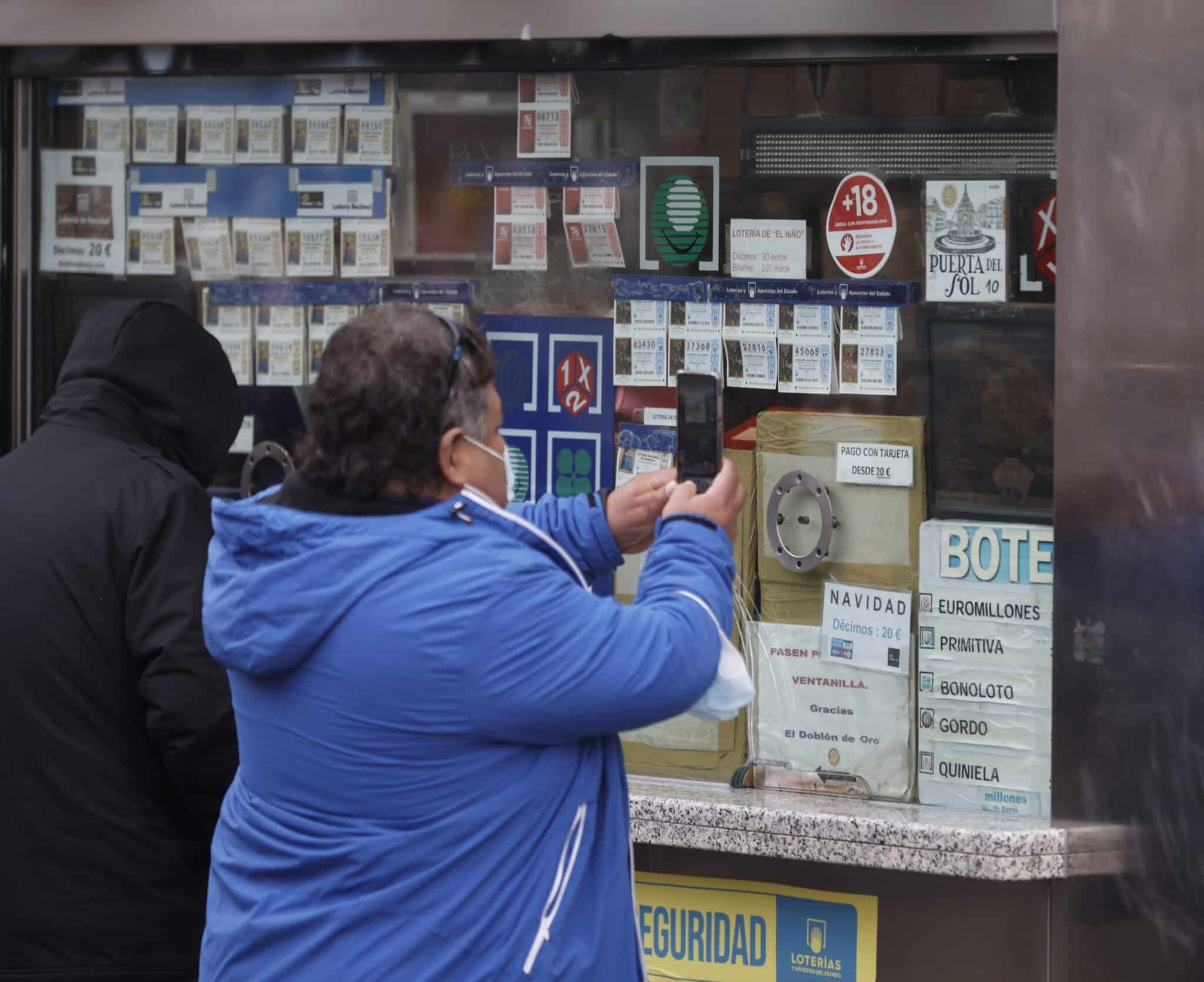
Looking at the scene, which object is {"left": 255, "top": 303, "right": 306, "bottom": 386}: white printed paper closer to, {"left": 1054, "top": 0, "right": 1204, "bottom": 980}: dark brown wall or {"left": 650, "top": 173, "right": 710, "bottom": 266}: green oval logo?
{"left": 650, "top": 173, "right": 710, "bottom": 266}: green oval logo

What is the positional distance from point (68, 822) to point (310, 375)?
6.02ft

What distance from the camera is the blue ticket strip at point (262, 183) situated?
160 inches

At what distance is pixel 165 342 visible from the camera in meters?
2.87

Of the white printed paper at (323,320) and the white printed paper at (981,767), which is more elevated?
the white printed paper at (323,320)

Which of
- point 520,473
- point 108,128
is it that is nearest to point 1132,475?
point 520,473

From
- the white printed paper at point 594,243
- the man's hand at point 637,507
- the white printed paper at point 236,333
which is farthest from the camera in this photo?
the white printed paper at point 236,333

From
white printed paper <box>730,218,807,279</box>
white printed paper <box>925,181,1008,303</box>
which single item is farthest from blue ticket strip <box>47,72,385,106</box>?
white printed paper <box>925,181,1008,303</box>

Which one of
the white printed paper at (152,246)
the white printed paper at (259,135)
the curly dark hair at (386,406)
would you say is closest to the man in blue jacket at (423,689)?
the curly dark hair at (386,406)

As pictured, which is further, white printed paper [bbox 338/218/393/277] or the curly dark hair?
white printed paper [bbox 338/218/393/277]

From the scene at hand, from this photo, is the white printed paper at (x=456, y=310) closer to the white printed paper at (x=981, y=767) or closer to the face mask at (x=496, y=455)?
the white printed paper at (x=981, y=767)

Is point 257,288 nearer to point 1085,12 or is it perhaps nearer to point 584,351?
point 584,351

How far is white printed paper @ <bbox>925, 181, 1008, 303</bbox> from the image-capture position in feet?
11.6

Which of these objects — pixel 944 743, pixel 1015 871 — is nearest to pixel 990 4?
pixel 944 743

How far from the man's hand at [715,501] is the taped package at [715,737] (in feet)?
5.37
